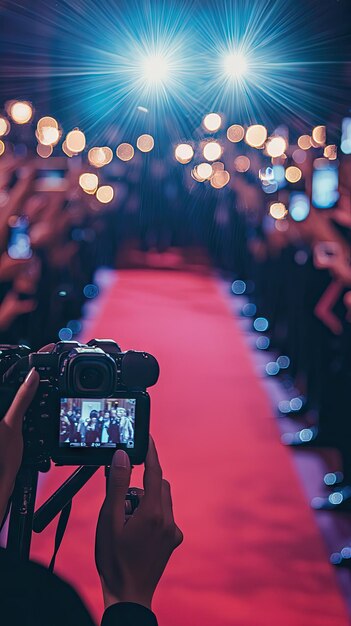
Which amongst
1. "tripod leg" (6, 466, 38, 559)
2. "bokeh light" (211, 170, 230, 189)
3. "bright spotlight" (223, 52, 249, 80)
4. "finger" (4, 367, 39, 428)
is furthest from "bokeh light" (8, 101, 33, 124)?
"finger" (4, 367, 39, 428)

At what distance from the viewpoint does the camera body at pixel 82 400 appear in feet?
3.80

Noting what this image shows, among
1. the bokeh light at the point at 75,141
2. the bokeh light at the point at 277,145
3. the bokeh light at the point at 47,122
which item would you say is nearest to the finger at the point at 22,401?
the bokeh light at the point at 47,122

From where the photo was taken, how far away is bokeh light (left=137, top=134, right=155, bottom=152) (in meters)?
12.3

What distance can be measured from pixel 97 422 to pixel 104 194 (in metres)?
8.94

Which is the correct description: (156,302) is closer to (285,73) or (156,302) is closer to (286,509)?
(285,73)

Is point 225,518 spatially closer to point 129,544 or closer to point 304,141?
point 129,544

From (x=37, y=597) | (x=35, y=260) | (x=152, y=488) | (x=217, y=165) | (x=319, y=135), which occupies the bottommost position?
(x=37, y=597)

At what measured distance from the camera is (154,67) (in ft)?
18.3

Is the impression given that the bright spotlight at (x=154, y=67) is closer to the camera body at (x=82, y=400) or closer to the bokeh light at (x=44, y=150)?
the bokeh light at (x=44, y=150)

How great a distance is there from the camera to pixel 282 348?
5.45 m

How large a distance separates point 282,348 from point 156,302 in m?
2.41

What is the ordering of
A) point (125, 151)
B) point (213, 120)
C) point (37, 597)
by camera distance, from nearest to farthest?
point (37, 597)
point (213, 120)
point (125, 151)

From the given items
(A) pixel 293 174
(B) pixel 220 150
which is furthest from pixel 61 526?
(B) pixel 220 150

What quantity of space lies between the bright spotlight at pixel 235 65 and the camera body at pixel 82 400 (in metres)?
3.98
